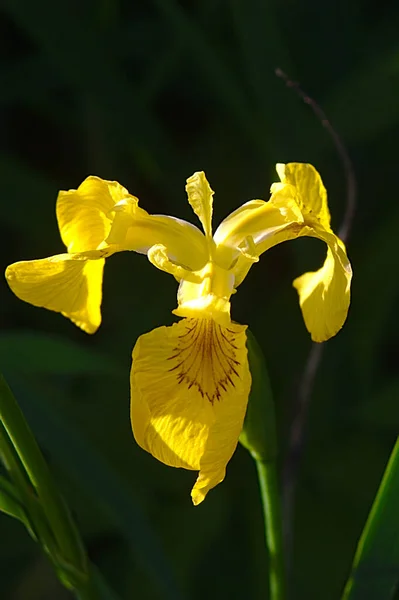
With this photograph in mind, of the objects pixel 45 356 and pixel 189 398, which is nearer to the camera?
pixel 189 398

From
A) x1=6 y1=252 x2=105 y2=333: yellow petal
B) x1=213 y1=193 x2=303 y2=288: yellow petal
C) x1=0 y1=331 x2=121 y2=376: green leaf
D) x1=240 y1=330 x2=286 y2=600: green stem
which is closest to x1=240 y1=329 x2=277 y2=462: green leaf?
x1=240 y1=330 x2=286 y2=600: green stem

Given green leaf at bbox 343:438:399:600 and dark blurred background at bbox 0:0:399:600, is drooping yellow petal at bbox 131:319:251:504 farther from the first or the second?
dark blurred background at bbox 0:0:399:600

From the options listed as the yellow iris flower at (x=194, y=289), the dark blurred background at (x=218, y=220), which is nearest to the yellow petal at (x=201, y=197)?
the yellow iris flower at (x=194, y=289)

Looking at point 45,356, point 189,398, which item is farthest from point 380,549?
point 45,356

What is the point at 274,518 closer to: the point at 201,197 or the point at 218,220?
the point at 201,197

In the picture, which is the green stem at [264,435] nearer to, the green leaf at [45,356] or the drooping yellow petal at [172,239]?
the drooping yellow petal at [172,239]
